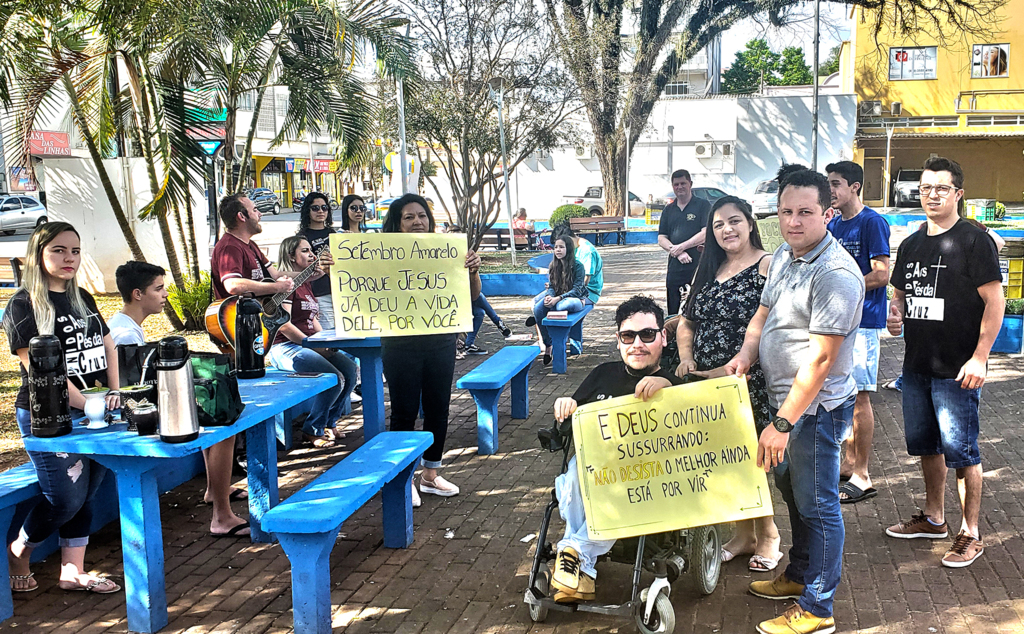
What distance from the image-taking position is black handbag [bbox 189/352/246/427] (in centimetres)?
375

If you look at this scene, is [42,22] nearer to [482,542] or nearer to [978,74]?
[482,542]

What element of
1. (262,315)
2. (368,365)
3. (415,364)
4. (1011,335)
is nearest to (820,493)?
(415,364)

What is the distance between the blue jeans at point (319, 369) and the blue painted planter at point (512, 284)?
29.4ft

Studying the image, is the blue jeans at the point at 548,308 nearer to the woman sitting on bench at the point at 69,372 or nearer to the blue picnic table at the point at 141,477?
the blue picnic table at the point at 141,477

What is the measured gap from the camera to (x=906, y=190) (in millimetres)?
38188

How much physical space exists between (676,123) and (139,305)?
1696 inches

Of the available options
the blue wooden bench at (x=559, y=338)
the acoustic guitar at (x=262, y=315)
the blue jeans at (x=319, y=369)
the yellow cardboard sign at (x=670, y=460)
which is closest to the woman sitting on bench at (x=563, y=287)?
the blue wooden bench at (x=559, y=338)

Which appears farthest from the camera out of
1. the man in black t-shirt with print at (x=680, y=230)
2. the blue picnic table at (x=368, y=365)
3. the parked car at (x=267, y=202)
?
the parked car at (x=267, y=202)

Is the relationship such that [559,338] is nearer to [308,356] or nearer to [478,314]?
[478,314]

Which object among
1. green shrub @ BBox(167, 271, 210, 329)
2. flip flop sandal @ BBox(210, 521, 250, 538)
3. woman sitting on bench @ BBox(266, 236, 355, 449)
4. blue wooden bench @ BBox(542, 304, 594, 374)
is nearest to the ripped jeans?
flip flop sandal @ BBox(210, 521, 250, 538)

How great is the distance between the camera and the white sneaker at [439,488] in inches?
216

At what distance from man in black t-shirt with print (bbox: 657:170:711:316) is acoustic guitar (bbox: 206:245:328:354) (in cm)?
380

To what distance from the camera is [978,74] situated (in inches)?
1634

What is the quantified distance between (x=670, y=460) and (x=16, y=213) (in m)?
34.2
